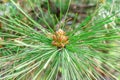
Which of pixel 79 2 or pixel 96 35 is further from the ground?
pixel 79 2

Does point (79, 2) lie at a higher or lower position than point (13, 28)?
higher

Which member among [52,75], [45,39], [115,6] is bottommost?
[52,75]

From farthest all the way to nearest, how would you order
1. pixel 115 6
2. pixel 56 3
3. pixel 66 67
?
pixel 56 3 → pixel 115 6 → pixel 66 67

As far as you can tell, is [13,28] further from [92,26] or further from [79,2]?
[79,2]

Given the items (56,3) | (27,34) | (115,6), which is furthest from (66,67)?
(56,3)

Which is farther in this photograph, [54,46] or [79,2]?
[79,2]

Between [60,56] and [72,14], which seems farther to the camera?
[72,14]

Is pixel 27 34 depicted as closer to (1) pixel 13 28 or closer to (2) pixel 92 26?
(1) pixel 13 28

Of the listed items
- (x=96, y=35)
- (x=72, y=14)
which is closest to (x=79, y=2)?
(x=72, y=14)

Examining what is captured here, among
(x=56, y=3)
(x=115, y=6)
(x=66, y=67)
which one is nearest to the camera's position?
(x=66, y=67)
